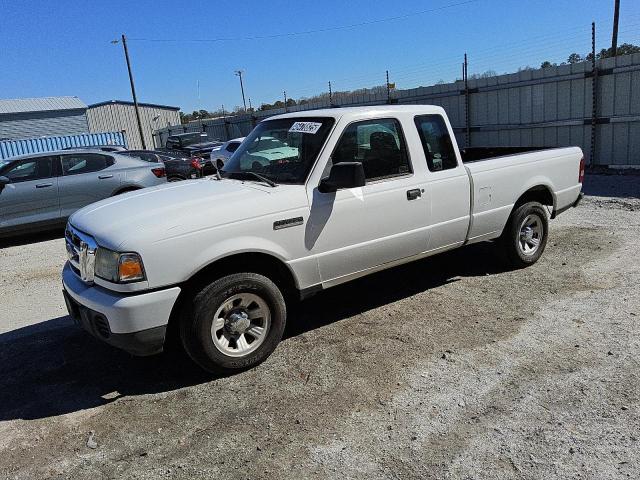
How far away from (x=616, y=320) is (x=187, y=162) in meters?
13.0

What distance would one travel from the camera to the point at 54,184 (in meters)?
9.47

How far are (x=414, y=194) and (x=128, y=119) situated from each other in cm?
4997

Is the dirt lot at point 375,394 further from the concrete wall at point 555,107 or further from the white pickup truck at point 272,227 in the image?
the concrete wall at point 555,107

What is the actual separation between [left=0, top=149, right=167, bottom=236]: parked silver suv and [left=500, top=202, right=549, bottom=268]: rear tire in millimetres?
7075

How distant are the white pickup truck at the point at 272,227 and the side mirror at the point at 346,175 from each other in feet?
0.04

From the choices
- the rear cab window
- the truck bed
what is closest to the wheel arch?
the truck bed

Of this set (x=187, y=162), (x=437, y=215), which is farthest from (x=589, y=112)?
(x=187, y=162)

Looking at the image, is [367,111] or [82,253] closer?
[82,253]

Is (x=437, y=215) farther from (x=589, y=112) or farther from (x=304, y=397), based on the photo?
(x=589, y=112)

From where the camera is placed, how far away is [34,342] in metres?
4.94

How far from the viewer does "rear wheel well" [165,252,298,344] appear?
3.80 m

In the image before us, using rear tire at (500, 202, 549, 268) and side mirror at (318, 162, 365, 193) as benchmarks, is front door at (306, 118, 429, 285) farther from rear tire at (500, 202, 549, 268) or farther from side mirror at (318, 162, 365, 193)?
rear tire at (500, 202, 549, 268)

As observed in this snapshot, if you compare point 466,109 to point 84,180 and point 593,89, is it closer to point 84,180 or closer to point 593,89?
point 593,89

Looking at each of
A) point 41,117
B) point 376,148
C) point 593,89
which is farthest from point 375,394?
point 41,117
